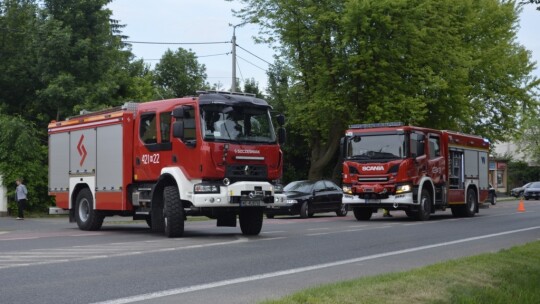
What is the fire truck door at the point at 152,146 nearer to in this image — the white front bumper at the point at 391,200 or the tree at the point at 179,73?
the white front bumper at the point at 391,200

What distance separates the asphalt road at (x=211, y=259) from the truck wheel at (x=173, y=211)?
390 millimetres

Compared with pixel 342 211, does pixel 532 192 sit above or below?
below

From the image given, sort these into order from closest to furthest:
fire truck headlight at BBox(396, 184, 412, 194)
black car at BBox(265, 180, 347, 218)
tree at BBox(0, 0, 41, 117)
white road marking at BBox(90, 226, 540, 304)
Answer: white road marking at BBox(90, 226, 540, 304) < fire truck headlight at BBox(396, 184, 412, 194) < black car at BBox(265, 180, 347, 218) < tree at BBox(0, 0, 41, 117)

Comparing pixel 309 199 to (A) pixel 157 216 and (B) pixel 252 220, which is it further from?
(A) pixel 157 216

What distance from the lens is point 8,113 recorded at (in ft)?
113

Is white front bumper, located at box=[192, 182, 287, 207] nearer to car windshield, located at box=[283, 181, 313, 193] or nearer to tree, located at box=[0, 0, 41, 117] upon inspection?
car windshield, located at box=[283, 181, 313, 193]

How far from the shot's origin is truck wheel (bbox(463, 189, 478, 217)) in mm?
28250

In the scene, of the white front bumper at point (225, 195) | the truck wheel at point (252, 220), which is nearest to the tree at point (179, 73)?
the truck wheel at point (252, 220)

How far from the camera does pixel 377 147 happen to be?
24250 millimetres

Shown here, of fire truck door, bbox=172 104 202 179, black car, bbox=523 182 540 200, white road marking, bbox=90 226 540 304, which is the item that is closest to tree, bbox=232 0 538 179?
fire truck door, bbox=172 104 202 179

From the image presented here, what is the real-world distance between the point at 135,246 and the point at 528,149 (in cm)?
8946

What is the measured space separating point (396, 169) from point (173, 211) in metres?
9.35

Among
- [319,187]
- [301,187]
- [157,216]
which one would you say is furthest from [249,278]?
[319,187]

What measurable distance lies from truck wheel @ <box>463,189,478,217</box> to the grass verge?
17560 mm
